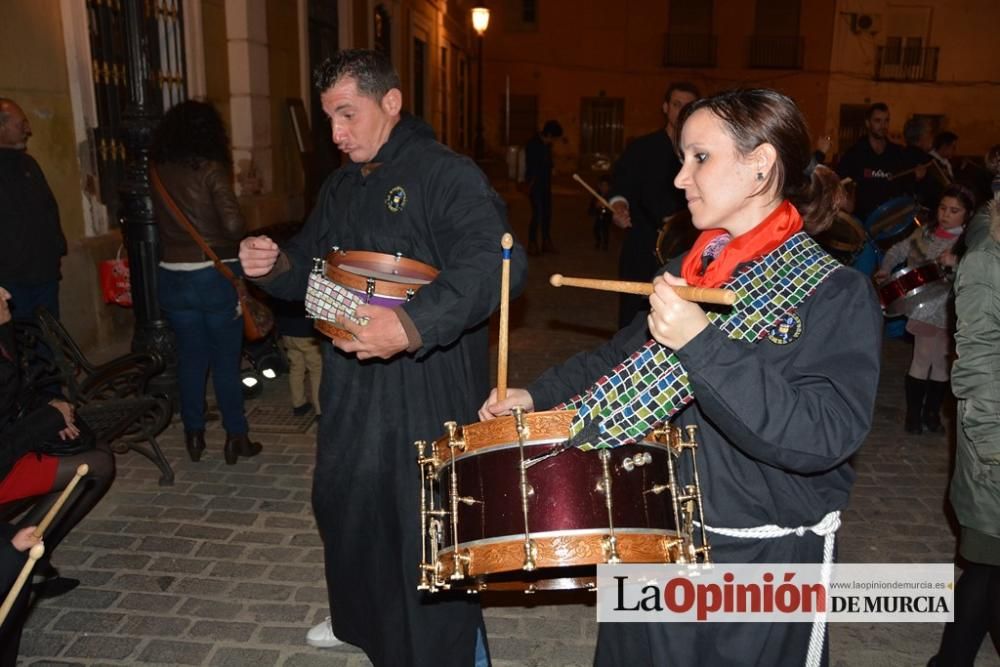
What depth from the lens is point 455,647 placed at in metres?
3.04

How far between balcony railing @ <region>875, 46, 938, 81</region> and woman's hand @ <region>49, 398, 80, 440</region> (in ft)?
124

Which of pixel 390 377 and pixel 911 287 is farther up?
pixel 390 377

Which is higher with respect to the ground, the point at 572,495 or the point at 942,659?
the point at 572,495

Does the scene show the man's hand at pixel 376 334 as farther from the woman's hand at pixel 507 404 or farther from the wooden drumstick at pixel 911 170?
the wooden drumstick at pixel 911 170

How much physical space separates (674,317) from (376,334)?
3.52 feet

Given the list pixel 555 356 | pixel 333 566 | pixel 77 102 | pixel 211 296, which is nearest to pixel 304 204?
pixel 77 102

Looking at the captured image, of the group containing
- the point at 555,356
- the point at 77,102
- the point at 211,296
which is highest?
the point at 77,102

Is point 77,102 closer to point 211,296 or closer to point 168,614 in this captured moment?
point 211,296

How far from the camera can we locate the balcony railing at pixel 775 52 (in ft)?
117

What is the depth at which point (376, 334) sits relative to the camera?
8.06 ft

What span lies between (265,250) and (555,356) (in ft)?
18.8

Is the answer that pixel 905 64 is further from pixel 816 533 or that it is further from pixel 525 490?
pixel 525 490

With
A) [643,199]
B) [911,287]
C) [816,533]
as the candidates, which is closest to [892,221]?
[911,287]

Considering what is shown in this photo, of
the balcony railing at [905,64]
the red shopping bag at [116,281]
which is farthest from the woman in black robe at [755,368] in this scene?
the balcony railing at [905,64]
